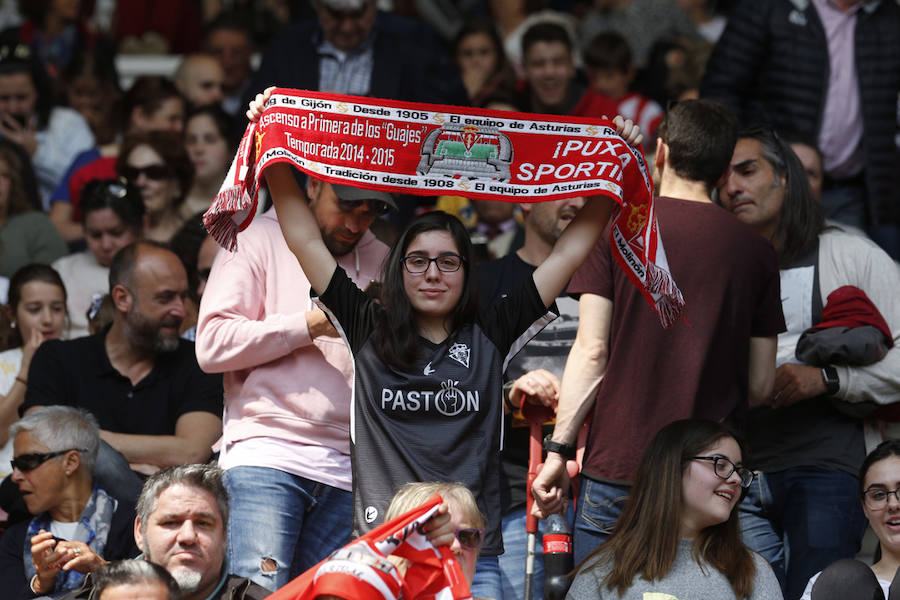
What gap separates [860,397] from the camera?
5980mm

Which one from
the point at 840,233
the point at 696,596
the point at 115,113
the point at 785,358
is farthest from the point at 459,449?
the point at 115,113

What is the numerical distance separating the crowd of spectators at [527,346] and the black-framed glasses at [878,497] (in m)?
0.03

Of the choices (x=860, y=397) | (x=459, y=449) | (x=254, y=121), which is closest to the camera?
(x=459, y=449)

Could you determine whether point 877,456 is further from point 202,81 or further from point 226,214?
point 202,81

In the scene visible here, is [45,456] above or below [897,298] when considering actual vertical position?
below

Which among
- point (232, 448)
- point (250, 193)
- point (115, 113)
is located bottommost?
point (232, 448)

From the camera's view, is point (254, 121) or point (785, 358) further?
point (785, 358)

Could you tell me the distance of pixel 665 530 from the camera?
505 cm

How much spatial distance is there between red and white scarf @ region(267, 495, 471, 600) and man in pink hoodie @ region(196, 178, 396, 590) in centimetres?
84

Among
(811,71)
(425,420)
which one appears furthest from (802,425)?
(811,71)

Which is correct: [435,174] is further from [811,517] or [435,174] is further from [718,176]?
[811,517]

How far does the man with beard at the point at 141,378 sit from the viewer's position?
634cm

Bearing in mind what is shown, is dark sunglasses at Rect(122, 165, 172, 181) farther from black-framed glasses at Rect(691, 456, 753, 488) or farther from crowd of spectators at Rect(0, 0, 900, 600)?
black-framed glasses at Rect(691, 456, 753, 488)

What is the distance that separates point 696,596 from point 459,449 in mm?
940
